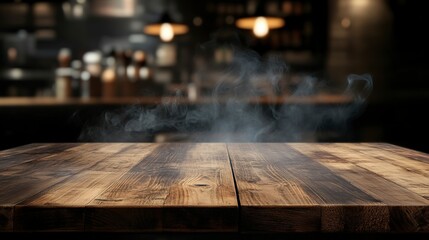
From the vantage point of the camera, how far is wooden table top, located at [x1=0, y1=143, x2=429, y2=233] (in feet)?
3.10

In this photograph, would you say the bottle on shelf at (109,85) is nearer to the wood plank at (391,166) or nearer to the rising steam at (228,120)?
the rising steam at (228,120)

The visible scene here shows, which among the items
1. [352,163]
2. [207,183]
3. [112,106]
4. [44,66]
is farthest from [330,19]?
[207,183]

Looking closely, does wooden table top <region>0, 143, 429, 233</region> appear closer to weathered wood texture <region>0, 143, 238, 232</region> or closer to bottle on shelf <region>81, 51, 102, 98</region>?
weathered wood texture <region>0, 143, 238, 232</region>

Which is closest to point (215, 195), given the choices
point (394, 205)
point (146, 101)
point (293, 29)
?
point (394, 205)

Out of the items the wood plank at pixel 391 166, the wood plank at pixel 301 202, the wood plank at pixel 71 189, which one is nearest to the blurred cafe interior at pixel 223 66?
the wood plank at pixel 391 166

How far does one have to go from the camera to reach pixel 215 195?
103 centimetres

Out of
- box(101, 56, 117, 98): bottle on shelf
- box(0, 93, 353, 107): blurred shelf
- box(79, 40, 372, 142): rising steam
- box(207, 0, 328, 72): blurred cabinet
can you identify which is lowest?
box(79, 40, 372, 142): rising steam

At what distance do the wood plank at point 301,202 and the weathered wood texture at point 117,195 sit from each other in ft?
0.13

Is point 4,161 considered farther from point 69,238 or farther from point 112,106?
point 112,106

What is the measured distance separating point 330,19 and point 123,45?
2394 millimetres

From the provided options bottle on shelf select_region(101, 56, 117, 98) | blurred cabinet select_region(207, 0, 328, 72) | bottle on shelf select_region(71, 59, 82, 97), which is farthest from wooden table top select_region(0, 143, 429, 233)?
blurred cabinet select_region(207, 0, 328, 72)

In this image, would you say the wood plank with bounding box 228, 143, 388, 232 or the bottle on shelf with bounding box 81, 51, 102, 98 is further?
the bottle on shelf with bounding box 81, 51, 102, 98

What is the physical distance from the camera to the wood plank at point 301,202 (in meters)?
0.94

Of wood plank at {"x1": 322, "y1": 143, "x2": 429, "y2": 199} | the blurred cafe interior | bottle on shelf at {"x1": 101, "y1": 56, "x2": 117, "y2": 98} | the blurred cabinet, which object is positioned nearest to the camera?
wood plank at {"x1": 322, "y1": 143, "x2": 429, "y2": 199}
